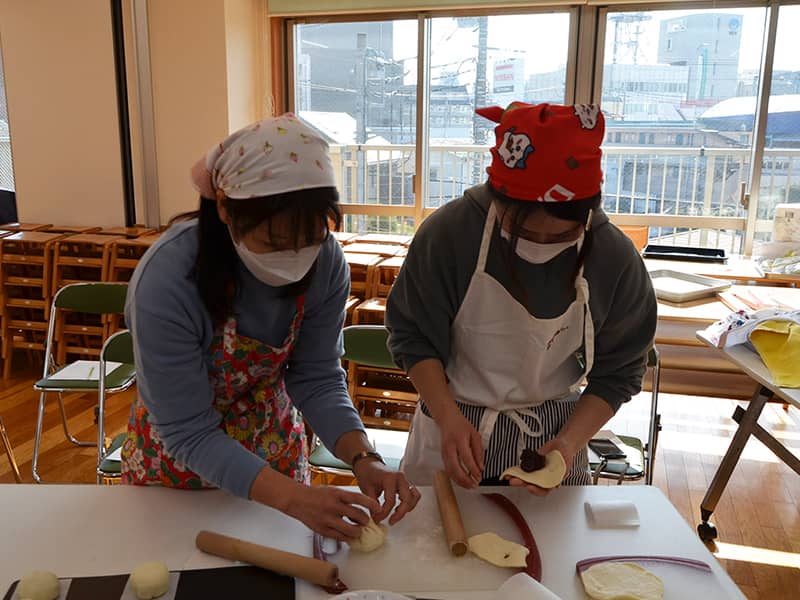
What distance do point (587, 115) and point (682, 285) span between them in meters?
1.86

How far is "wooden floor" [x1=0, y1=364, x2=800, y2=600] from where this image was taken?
222cm

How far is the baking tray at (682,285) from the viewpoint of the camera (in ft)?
8.22

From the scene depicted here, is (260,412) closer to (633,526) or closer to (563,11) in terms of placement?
(633,526)

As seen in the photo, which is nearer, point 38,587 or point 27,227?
point 38,587

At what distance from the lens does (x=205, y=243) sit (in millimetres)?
1000

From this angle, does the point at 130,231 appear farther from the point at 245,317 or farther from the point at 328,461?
the point at 245,317

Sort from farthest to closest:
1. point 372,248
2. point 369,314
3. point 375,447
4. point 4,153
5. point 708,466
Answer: point 4,153
point 372,248
point 369,314
point 708,466
point 375,447

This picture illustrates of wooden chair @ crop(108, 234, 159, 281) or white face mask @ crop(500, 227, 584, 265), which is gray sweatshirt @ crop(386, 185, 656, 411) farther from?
wooden chair @ crop(108, 234, 159, 281)

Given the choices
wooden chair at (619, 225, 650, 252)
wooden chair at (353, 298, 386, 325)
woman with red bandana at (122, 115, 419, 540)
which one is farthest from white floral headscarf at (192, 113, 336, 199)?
wooden chair at (619, 225, 650, 252)

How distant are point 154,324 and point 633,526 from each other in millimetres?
744

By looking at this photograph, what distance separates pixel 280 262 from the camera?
3.30 feet

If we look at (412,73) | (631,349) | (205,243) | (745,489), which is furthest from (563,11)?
(205,243)

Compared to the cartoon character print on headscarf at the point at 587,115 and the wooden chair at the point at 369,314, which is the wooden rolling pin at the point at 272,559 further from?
the wooden chair at the point at 369,314

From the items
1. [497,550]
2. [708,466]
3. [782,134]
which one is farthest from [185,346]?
[782,134]
